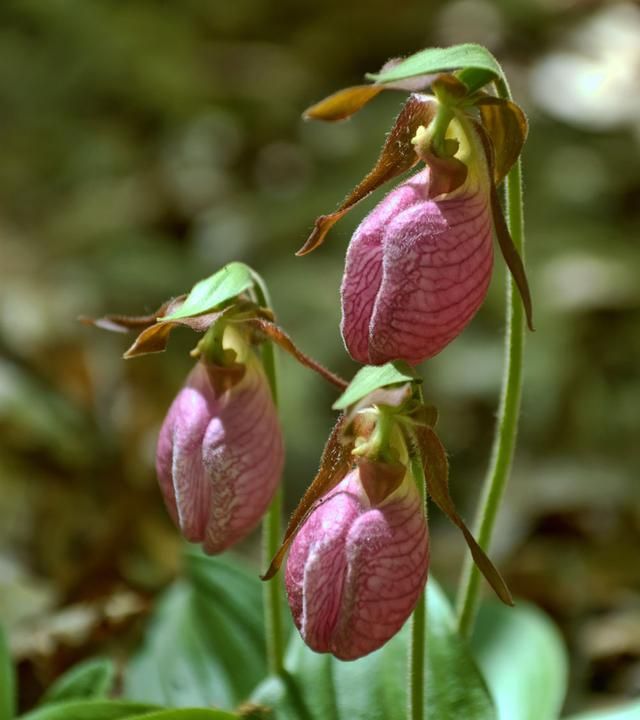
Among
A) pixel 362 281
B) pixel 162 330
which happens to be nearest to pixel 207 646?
pixel 162 330

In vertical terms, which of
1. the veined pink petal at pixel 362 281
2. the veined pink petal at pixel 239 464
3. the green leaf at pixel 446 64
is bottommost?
the veined pink petal at pixel 239 464

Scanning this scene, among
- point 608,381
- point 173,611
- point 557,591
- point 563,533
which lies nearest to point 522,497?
point 563,533

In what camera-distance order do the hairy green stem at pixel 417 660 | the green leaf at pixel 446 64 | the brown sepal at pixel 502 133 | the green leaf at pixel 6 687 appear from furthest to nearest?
the green leaf at pixel 6 687
the hairy green stem at pixel 417 660
the brown sepal at pixel 502 133
the green leaf at pixel 446 64

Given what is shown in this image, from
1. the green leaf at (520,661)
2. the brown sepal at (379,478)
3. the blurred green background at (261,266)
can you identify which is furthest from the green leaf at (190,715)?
the blurred green background at (261,266)

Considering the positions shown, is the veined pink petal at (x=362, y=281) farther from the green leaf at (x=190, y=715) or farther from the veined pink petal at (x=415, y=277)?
the green leaf at (x=190, y=715)

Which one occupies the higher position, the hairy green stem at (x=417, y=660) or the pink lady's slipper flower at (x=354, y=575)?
the pink lady's slipper flower at (x=354, y=575)

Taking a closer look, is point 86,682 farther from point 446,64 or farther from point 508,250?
point 446,64

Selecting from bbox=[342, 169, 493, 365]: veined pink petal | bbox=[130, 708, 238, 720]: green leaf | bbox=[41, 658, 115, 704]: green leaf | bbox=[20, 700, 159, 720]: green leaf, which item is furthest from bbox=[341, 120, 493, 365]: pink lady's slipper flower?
bbox=[41, 658, 115, 704]: green leaf
